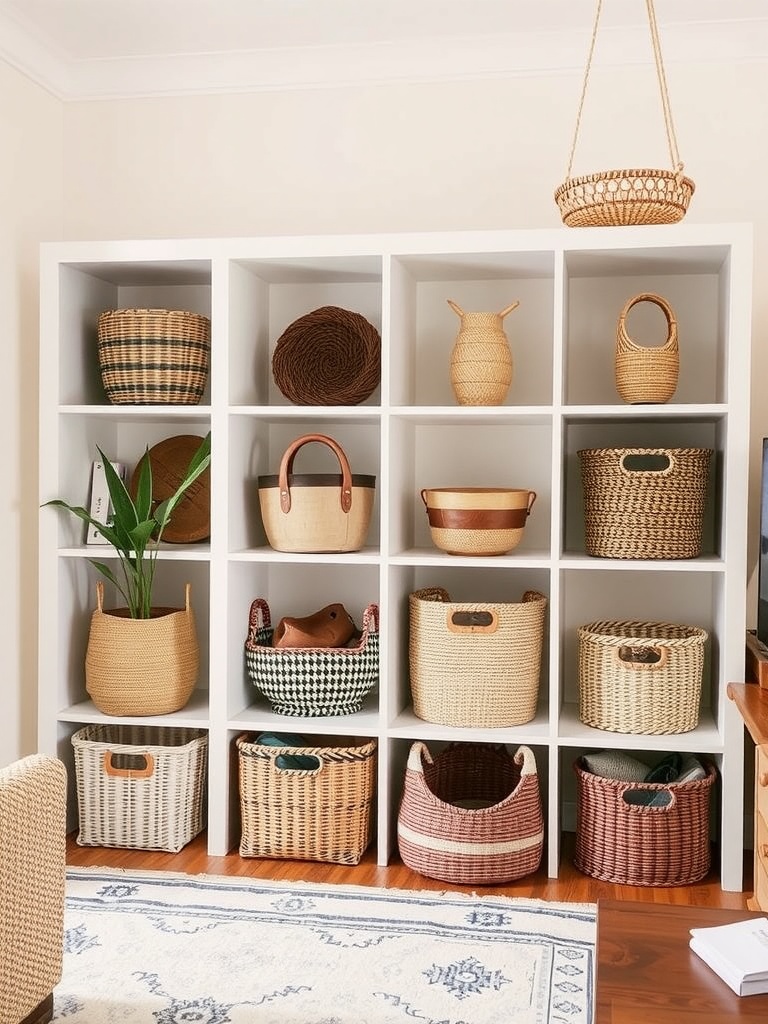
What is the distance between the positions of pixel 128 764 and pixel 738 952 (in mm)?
2050

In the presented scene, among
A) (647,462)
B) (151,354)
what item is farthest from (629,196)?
(151,354)

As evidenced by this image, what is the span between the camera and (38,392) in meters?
3.44

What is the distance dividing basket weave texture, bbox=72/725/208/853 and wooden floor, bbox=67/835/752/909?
0.05 m

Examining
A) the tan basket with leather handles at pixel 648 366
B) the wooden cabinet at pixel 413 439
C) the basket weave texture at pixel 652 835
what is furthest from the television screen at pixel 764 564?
the basket weave texture at pixel 652 835

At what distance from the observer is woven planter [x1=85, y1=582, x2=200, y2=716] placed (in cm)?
315

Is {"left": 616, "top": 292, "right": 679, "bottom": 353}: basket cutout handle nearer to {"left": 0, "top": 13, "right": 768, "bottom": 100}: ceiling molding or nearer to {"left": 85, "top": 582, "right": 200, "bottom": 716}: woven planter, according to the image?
{"left": 0, "top": 13, "right": 768, "bottom": 100}: ceiling molding

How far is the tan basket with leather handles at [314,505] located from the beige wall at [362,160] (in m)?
0.84

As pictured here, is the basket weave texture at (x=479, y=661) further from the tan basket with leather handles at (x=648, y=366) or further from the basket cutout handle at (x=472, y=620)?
the tan basket with leather handles at (x=648, y=366)

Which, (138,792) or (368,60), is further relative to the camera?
(368,60)

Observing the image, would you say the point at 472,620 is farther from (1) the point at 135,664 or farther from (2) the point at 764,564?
(1) the point at 135,664

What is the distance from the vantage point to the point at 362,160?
3492mm

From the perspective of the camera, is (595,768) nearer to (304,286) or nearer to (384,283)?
(384,283)

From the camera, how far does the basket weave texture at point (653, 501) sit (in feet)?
9.83

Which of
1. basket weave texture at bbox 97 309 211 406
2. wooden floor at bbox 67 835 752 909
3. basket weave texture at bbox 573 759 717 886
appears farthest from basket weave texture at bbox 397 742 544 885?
basket weave texture at bbox 97 309 211 406
